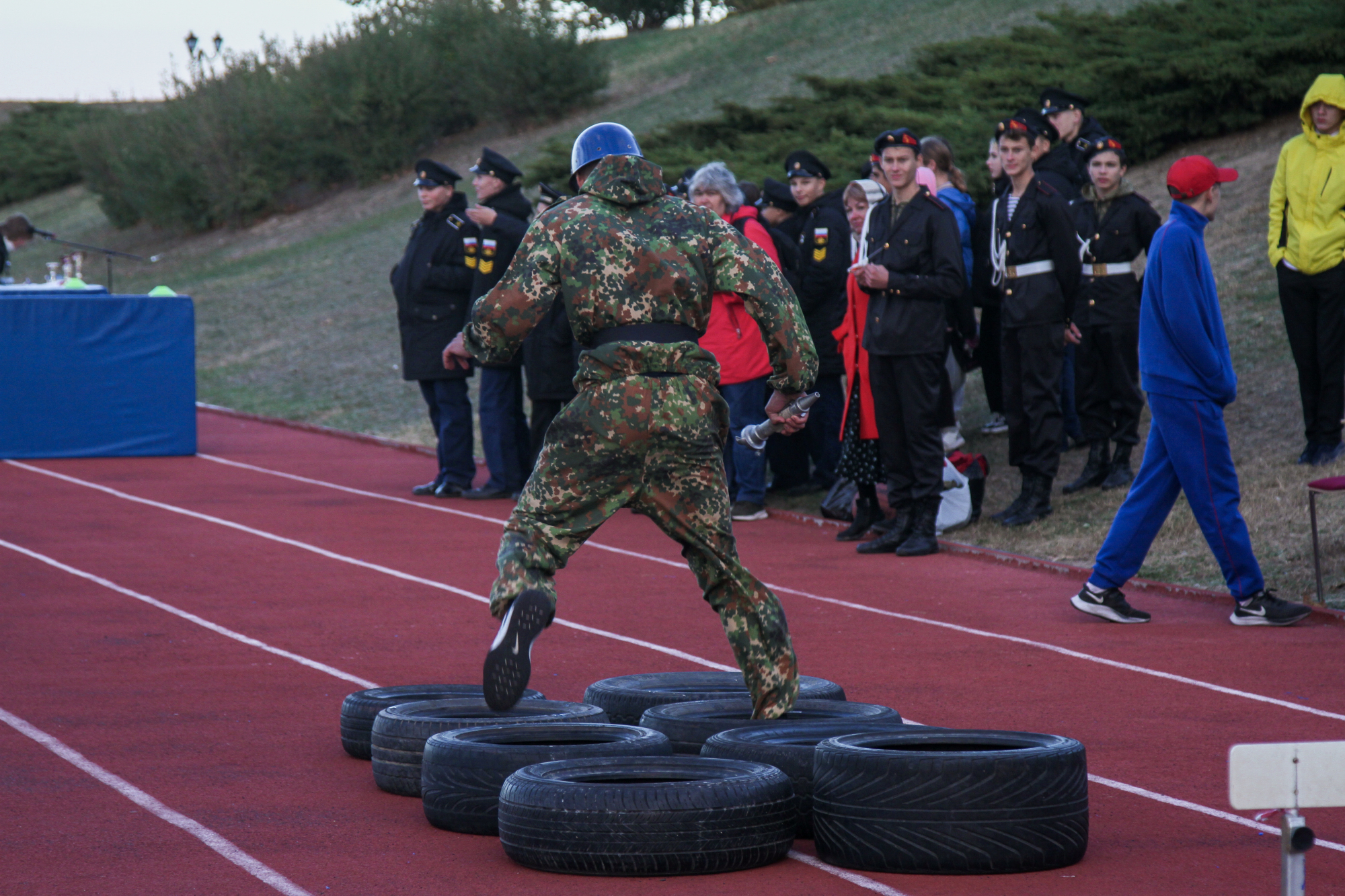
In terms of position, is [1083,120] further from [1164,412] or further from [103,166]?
[103,166]

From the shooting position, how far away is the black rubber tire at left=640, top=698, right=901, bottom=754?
204 inches

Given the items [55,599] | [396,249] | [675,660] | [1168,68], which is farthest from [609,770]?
[396,249]

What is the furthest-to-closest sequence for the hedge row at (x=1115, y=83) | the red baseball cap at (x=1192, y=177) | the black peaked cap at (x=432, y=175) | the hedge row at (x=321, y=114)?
the hedge row at (x=321, y=114), the hedge row at (x=1115, y=83), the black peaked cap at (x=432, y=175), the red baseball cap at (x=1192, y=177)

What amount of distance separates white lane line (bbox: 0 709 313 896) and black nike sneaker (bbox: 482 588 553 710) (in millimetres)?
807

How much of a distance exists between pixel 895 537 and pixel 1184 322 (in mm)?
3180

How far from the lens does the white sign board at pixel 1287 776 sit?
2971 mm

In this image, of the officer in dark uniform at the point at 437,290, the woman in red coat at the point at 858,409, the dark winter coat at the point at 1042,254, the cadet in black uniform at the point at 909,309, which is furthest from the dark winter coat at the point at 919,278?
the officer in dark uniform at the point at 437,290

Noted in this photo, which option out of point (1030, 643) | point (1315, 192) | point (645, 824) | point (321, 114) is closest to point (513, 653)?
point (645, 824)

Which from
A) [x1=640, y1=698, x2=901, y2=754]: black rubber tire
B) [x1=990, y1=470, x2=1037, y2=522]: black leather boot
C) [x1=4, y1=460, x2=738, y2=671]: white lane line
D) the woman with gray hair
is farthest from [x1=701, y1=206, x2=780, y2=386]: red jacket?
[x1=640, y1=698, x2=901, y2=754]: black rubber tire

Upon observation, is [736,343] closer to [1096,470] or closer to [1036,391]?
[1036,391]

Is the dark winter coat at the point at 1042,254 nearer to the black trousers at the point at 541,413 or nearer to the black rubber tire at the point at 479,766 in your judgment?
the black trousers at the point at 541,413

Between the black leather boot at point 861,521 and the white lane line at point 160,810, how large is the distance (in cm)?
606

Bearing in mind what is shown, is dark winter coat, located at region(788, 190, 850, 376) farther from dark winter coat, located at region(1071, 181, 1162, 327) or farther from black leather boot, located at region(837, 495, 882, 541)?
dark winter coat, located at region(1071, 181, 1162, 327)

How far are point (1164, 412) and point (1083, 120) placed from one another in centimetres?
557
